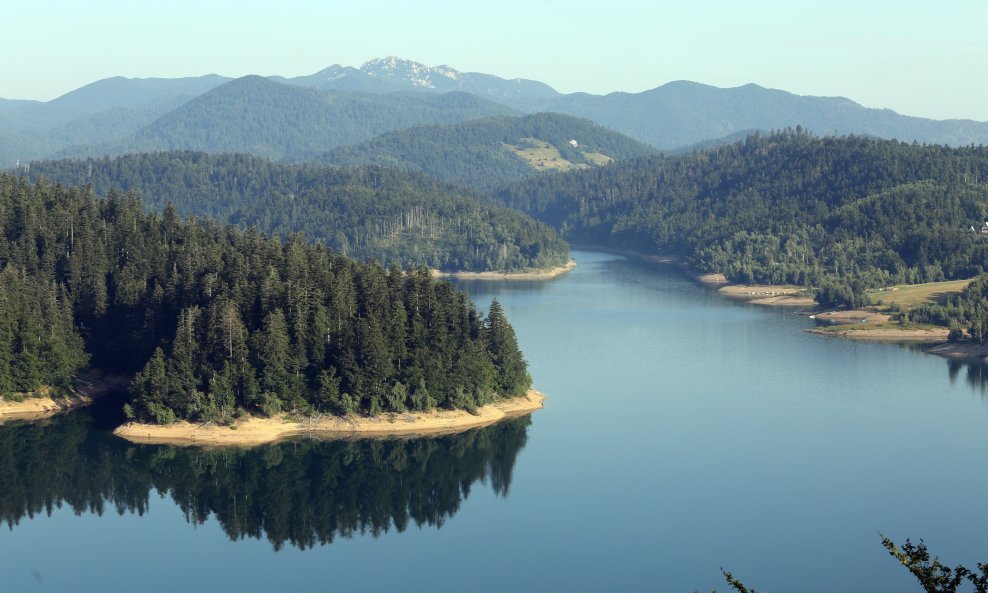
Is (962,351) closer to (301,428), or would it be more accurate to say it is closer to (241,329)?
(301,428)

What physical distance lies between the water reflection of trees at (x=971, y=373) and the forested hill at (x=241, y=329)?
52.2 metres

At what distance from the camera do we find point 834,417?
395 ft

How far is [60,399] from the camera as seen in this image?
11969 cm

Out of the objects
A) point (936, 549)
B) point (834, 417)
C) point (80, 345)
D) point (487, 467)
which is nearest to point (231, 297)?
point (80, 345)

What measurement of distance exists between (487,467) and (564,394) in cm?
2815

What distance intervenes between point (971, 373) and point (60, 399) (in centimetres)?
10253

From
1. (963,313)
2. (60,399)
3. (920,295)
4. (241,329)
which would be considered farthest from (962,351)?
(60,399)

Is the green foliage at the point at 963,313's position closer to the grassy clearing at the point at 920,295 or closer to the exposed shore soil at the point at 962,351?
the exposed shore soil at the point at 962,351

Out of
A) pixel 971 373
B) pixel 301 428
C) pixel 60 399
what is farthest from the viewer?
pixel 971 373

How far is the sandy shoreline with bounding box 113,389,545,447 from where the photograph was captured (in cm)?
10781

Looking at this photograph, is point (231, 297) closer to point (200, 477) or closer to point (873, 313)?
point (200, 477)

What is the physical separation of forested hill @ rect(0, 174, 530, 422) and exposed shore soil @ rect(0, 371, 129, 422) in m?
1.28

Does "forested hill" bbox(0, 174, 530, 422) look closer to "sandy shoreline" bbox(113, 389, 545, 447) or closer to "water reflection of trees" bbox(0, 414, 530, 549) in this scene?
"sandy shoreline" bbox(113, 389, 545, 447)

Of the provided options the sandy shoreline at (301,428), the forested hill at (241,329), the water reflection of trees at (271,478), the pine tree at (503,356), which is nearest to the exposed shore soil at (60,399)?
the forested hill at (241,329)
